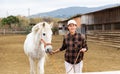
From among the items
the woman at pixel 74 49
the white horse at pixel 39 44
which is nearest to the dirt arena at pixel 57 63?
the white horse at pixel 39 44

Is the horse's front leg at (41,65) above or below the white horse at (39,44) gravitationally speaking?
below

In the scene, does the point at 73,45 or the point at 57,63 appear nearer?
the point at 73,45

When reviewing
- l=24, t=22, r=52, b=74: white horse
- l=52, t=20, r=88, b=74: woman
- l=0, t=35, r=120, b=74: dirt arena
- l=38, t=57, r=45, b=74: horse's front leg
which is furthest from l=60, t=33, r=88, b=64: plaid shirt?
l=0, t=35, r=120, b=74: dirt arena

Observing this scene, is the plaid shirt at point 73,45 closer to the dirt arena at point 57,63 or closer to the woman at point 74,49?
the woman at point 74,49

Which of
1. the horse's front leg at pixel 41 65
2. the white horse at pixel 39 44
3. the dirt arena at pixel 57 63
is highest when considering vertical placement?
the white horse at pixel 39 44

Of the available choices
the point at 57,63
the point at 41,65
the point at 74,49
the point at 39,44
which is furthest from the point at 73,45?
the point at 57,63

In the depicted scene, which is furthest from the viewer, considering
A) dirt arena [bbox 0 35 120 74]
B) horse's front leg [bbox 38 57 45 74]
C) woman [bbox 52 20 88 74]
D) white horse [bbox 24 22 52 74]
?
dirt arena [bbox 0 35 120 74]

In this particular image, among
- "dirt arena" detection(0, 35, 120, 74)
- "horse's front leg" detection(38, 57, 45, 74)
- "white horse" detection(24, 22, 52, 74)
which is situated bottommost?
"dirt arena" detection(0, 35, 120, 74)

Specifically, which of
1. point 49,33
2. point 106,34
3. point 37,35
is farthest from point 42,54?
point 106,34

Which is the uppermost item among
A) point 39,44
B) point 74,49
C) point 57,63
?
point 74,49

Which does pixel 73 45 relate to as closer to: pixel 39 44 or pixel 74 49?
pixel 74 49

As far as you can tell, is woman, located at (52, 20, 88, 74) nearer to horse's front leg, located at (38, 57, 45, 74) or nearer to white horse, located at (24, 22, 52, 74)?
white horse, located at (24, 22, 52, 74)

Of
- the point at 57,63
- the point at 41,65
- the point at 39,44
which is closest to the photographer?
the point at 39,44

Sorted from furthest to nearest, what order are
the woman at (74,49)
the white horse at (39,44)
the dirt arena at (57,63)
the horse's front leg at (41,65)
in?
the dirt arena at (57,63)
the horse's front leg at (41,65)
the white horse at (39,44)
the woman at (74,49)
